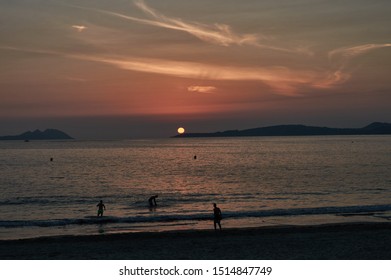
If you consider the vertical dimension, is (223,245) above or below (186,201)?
above

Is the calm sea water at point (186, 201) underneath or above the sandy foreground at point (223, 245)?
underneath

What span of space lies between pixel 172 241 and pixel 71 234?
8.63 meters

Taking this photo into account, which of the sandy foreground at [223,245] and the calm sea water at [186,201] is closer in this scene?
the sandy foreground at [223,245]

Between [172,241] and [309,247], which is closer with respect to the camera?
[309,247]

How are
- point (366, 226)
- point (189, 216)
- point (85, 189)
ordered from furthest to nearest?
point (85, 189)
point (189, 216)
point (366, 226)

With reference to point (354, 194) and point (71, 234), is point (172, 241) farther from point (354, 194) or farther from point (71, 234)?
point (354, 194)

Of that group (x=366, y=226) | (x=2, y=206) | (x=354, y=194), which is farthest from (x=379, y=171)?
(x=2, y=206)

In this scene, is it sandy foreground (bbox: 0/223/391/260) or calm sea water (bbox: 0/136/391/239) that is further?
calm sea water (bbox: 0/136/391/239)

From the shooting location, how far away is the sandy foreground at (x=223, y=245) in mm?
20188

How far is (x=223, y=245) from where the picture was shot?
2302 cm

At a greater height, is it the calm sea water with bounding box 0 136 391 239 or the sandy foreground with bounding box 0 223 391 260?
the sandy foreground with bounding box 0 223 391 260

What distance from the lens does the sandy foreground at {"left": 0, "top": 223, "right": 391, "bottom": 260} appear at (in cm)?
2019

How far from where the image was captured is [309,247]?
21.8 m

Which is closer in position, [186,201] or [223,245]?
[223,245]
